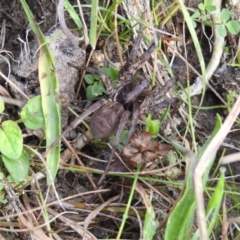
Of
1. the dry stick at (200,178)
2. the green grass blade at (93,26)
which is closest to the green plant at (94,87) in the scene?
the green grass blade at (93,26)

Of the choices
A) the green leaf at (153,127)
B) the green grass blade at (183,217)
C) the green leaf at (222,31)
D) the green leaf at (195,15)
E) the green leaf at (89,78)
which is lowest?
the green grass blade at (183,217)

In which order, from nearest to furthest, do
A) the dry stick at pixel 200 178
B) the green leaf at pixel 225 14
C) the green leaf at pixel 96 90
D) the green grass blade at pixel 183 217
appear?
the dry stick at pixel 200 178 → the green grass blade at pixel 183 217 → the green leaf at pixel 96 90 → the green leaf at pixel 225 14

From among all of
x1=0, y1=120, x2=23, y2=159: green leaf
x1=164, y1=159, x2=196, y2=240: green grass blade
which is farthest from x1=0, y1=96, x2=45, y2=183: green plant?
x1=164, y1=159, x2=196, y2=240: green grass blade

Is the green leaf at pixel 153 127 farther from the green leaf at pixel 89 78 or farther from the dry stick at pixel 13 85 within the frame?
the dry stick at pixel 13 85

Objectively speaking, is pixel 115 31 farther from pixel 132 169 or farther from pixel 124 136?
pixel 132 169

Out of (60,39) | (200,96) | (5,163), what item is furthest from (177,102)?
(5,163)

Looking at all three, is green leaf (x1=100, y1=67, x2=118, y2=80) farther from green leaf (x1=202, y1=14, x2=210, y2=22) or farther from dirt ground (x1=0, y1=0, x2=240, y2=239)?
green leaf (x1=202, y1=14, x2=210, y2=22)

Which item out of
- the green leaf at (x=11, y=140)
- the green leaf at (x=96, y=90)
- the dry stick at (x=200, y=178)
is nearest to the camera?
the dry stick at (x=200, y=178)

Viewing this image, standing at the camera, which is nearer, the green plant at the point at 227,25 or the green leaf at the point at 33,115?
the green leaf at the point at 33,115
